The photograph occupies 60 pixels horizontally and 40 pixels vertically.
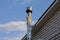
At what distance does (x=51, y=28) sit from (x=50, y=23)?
0.32m

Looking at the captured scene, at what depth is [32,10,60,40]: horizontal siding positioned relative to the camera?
37.0ft

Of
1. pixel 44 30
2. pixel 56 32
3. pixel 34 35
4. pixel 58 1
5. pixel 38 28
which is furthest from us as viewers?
pixel 34 35

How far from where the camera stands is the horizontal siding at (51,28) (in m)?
11.3

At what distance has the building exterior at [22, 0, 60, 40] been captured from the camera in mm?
11180

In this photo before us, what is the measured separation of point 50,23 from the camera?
12219 mm

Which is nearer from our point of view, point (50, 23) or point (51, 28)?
point (51, 28)

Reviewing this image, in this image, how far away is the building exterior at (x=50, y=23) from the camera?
11.2 m

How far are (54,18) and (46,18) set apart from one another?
0.94 meters

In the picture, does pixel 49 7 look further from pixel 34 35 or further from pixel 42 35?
pixel 34 35

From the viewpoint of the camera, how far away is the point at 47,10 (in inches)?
464

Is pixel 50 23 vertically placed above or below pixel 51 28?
above

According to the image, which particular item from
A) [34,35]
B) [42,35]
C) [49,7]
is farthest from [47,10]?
[34,35]

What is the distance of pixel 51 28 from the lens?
12.0 metres

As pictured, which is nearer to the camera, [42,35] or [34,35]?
[42,35]
